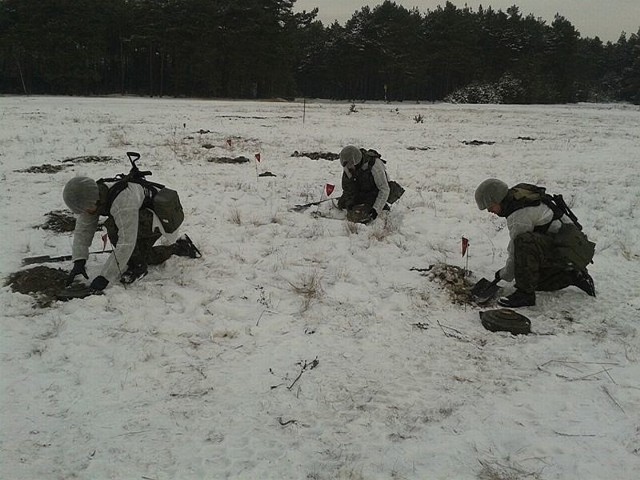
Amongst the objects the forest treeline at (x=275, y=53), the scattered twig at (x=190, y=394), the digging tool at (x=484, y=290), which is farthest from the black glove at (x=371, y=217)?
the forest treeline at (x=275, y=53)

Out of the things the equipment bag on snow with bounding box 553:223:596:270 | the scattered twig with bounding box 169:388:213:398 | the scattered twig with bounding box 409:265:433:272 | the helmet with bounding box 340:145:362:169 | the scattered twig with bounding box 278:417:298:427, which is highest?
the helmet with bounding box 340:145:362:169

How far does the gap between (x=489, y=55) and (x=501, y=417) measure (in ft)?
221

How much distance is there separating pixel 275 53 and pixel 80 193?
49.2 m

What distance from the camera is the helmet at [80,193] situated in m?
4.73

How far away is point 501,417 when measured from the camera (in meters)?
3.45

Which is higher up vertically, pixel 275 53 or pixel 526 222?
pixel 275 53

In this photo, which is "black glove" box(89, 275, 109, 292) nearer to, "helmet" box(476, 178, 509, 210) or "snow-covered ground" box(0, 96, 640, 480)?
"snow-covered ground" box(0, 96, 640, 480)

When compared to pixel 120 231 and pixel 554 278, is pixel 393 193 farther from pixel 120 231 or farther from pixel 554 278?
pixel 120 231

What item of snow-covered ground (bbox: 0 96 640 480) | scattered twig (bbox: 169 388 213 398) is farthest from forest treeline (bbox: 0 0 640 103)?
scattered twig (bbox: 169 388 213 398)

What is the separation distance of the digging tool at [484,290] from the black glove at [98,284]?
4030 millimetres

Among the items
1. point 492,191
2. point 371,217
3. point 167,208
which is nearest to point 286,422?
point 167,208

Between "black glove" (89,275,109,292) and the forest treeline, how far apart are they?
122ft

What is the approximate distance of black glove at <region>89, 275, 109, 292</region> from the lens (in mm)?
4859

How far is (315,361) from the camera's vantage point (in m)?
4.07
